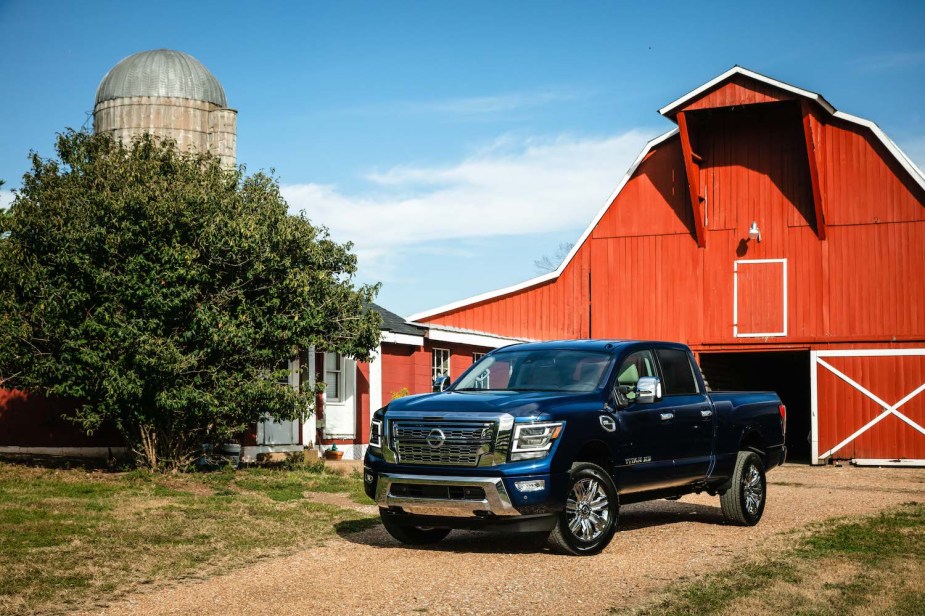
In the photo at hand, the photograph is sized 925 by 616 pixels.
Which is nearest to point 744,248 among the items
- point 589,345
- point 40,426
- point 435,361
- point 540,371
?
point 435,361

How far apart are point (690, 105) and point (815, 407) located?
742 centimetres

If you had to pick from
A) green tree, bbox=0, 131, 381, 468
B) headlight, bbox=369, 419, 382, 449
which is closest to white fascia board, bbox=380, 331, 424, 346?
green tree, bbox=0, 131, 381, 468

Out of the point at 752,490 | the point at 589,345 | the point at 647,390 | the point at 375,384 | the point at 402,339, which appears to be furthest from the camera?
the point at 402,339

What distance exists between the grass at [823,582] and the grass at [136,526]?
3998 millimetres

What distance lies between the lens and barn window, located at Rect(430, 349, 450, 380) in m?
24.5

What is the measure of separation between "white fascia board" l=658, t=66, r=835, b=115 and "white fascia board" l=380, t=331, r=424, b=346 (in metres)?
7.86

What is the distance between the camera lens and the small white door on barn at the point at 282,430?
19.7 m

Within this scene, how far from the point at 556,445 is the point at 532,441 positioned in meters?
0.22

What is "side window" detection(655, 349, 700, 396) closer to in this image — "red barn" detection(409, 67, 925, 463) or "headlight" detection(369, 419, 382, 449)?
"headlight" detection(369, 419, 382, 449)

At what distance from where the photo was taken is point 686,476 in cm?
1101

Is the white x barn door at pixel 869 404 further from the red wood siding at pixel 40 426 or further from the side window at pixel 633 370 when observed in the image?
the red wood siding at pixel 40 426

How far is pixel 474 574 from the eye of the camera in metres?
8.52

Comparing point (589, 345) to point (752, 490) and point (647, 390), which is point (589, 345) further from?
point (752, 490)

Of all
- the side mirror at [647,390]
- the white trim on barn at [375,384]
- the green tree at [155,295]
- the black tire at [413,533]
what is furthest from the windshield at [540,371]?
the white trim on barn at [375,384]
